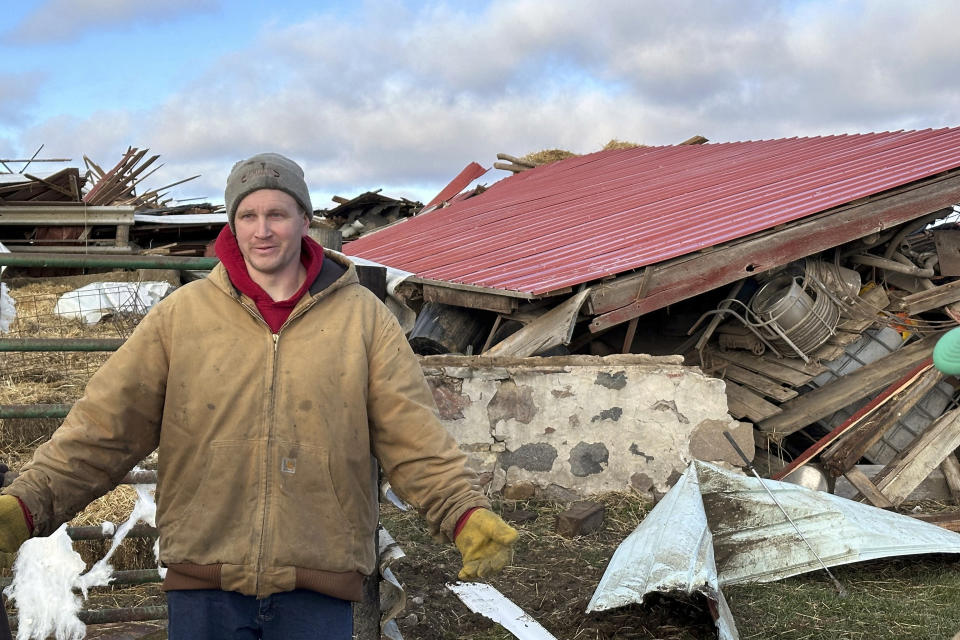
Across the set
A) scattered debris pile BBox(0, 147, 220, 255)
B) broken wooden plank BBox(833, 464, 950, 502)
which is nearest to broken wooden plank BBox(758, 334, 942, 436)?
broken wooden plank BBox(833, 464, 950, 502)

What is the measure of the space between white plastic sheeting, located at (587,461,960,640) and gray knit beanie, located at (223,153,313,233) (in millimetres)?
2846

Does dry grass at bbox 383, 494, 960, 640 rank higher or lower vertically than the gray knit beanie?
lower

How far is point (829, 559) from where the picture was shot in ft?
15.9

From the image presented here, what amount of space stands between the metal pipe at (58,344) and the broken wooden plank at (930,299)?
736 centimetres

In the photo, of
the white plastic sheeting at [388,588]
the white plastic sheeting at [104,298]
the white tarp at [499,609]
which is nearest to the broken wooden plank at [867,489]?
the white tarp at [499,609]

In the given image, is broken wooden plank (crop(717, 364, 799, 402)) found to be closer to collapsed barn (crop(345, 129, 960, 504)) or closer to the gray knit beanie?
collapsed barn (crop(345, 129, 960, 504))

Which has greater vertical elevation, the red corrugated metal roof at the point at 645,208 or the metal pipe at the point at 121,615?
the red corrugated metal roof at the point at 645,208

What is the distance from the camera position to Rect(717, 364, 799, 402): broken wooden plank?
784 cm

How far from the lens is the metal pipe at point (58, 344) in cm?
376

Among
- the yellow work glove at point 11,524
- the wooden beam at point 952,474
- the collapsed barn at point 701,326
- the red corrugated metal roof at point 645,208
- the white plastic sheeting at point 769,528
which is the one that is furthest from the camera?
the red corrugated metal roof at point 645,208

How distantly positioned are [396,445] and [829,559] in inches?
131

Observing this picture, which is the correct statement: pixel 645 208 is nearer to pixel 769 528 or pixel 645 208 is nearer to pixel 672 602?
pixel 769 528

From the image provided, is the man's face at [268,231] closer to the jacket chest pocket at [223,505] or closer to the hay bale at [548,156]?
the jacket chest pocket at [223,505]

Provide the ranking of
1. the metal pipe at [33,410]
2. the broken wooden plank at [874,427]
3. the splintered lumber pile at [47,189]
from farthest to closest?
the splintered lumber pile at [47,189]
the broken wooden plank at [874,427]
the metal pipe at [33,410]
